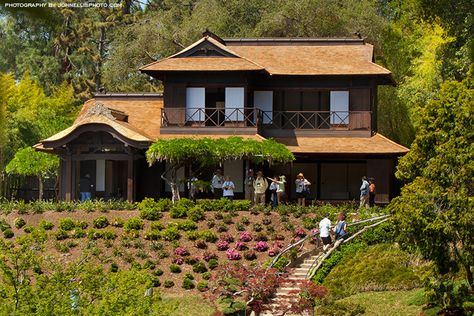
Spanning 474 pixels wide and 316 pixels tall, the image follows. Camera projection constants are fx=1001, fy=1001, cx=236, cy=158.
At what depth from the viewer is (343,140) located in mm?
42438

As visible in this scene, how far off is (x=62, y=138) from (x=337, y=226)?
41.3 ft

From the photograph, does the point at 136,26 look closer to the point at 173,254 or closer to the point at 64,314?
the point at 173,254

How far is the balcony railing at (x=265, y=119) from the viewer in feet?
139

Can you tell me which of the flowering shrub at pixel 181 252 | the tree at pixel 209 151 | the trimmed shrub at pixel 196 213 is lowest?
the flowering shrub at pixel 181 252

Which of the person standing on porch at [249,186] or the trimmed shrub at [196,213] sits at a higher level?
the person standing on porch at [249,186]

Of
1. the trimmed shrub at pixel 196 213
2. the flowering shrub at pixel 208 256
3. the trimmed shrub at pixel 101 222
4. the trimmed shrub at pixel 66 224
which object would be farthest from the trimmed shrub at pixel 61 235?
the flowering shrub at pixel 208 256

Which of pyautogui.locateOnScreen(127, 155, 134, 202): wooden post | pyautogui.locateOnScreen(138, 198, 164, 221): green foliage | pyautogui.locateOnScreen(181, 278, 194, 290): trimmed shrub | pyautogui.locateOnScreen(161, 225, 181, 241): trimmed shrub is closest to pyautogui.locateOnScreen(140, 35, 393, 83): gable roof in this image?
pyautogui.locateOnScreen(127, 155, 134, 202): wooden post

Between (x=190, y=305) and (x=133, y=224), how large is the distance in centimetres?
704

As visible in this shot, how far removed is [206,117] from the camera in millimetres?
42594

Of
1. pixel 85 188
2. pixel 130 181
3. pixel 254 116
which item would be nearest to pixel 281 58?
pixel 254 116

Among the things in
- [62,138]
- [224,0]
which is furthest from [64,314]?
[224,0]

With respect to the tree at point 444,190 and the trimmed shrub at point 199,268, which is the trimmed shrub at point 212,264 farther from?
the tree at point 444,190

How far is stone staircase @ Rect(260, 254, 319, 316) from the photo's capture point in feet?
86.2

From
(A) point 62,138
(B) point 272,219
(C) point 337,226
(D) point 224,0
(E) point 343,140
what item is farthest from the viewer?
(D) point 224,0
